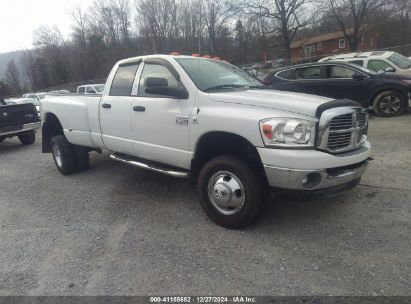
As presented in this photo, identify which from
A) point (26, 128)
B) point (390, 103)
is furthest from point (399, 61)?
point (26, 128)

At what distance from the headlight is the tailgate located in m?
8.74

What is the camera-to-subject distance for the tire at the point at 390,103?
31.7 feet

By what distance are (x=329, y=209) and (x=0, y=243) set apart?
3789 millimetres

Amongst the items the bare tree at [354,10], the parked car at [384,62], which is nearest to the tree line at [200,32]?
the bare tree at [354,10]

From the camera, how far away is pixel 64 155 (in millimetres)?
6434

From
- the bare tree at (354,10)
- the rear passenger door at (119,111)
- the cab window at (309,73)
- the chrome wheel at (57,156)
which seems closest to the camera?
the rear passenger door at (119,111)

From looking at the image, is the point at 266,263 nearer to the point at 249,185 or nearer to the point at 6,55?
the point at 249,185

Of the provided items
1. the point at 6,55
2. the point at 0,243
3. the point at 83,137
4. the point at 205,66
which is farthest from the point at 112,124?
the point at 6,55

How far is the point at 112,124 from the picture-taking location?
5141 mm

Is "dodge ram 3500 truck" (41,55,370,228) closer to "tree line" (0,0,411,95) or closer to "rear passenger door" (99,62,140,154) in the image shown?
"rear passenger door" (99,62,140,154)

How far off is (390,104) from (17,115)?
1030 cm

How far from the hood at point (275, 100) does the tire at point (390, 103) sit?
6.94 m

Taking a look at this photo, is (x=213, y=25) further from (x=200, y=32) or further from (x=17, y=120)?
(x=17, y=120)

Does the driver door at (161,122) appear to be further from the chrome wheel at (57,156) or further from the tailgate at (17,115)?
the tailgate at (17,115)
